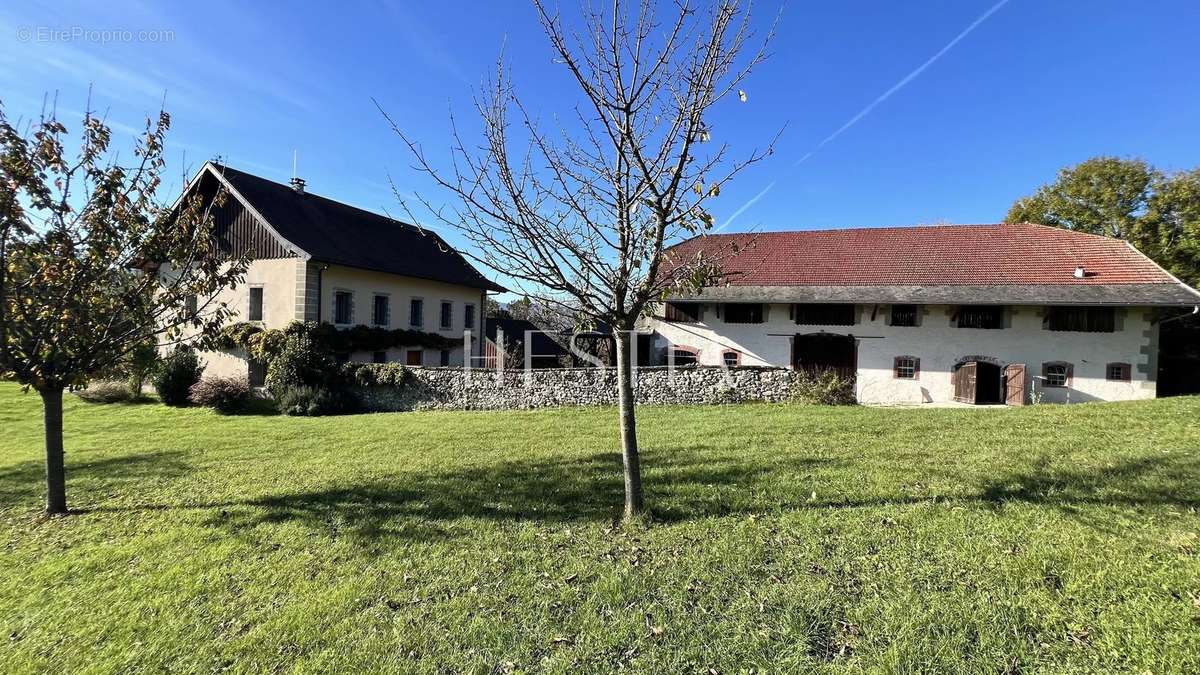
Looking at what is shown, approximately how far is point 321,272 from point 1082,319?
24393mm

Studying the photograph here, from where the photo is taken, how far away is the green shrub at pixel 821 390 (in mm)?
14773

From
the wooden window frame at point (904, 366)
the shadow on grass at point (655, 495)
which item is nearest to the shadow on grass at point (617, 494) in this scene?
the shadow on grass at point (655, 495)

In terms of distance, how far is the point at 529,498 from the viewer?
Result: 5805mm

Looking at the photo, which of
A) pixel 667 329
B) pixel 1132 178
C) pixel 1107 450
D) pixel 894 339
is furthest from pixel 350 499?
pixel 1132 178

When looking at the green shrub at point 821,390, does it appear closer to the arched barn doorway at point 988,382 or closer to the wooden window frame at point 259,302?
the arched barn doorway at point 988,382

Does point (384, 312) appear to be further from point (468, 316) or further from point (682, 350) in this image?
point (682, 350)

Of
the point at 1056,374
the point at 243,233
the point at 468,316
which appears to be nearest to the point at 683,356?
the point at 1056,374

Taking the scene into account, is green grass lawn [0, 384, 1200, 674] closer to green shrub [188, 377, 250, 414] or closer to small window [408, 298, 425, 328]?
green shrub [188, 377, 250, 414]

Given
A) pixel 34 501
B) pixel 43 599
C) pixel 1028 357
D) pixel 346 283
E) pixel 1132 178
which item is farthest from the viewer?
pixel 1132 178

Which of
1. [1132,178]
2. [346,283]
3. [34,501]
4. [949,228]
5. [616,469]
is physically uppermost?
[1132,178]

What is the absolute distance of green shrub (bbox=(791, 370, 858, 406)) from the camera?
48.5 ft

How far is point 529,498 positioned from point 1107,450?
297 inches

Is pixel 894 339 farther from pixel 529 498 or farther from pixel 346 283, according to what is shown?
pixel 346 283

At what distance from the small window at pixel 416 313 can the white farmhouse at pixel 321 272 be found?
0.04m
